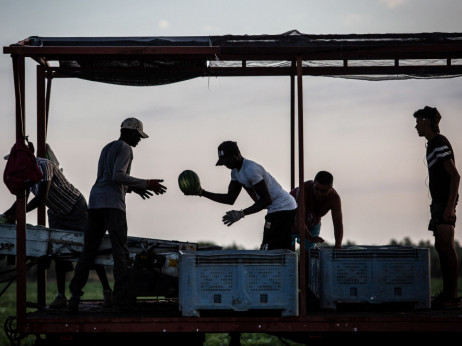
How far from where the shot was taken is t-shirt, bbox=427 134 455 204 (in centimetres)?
805

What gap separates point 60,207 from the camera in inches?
347

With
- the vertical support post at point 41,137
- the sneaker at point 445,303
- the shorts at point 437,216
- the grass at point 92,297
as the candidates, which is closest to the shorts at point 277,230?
the shorts at point 437,216

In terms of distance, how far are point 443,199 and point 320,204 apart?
1819 millimetres

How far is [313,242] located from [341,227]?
37 centimetres

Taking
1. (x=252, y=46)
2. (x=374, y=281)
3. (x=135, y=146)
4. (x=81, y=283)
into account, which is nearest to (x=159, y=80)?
(x=135, y=146)

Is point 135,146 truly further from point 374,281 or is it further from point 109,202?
point 374,281

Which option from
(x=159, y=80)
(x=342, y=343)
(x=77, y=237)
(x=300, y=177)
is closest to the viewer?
(x=300, y=177)

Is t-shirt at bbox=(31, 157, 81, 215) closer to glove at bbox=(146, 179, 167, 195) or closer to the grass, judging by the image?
glove at bbox=(146, 179, 167, 195)

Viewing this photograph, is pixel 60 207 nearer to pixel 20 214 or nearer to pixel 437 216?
pixel 20 214

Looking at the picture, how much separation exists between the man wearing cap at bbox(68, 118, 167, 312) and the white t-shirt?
0.89 m

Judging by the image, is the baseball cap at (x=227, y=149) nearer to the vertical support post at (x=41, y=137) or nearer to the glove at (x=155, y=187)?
the glove at (x=155, y=187)

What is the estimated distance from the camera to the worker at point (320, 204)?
364 inches

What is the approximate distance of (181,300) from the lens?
294 inches

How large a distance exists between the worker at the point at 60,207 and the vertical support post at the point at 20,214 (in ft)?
3.90
